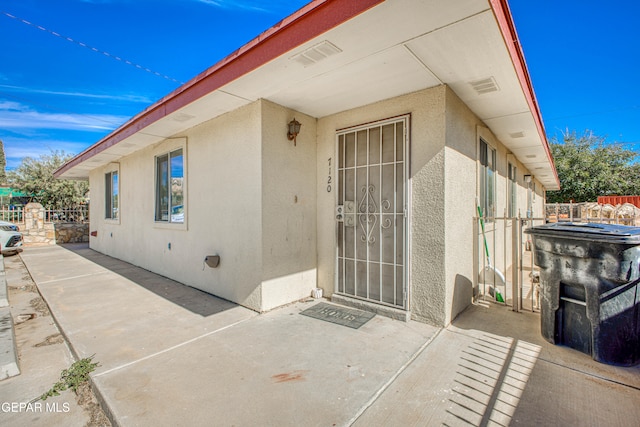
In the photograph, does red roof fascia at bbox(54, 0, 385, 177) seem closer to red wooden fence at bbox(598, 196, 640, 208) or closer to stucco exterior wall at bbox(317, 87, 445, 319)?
stucco exterior wall at bbox(317, 87, 445, 319)

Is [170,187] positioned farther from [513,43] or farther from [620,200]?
[620,200]

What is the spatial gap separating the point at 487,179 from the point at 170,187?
6.12 metres

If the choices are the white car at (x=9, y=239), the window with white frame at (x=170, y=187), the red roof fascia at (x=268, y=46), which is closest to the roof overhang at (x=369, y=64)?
the red roof fascia at (x=268, y=46)

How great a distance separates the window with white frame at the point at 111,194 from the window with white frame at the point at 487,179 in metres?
9.38

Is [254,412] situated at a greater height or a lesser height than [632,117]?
lesser

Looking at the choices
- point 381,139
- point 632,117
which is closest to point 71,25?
point 381,139

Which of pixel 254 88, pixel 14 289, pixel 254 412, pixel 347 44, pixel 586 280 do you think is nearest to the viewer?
pixel 254 412

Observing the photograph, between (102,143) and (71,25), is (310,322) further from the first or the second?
(71,25)

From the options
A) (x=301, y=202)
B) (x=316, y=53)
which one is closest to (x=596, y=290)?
(x=316, y=53)

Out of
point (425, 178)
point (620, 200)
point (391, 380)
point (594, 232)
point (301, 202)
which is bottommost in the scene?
point (391, 380)

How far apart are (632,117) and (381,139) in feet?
117

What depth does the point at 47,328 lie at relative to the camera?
3643 mm

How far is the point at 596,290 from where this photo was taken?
8.70 ft

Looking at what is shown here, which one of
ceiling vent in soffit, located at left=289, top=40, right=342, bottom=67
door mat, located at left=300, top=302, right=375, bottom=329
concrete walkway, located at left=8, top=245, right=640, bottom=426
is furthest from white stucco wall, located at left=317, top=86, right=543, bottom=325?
ceiling vent in soffit, located at left=289, top=40, right=342, bottom=67
